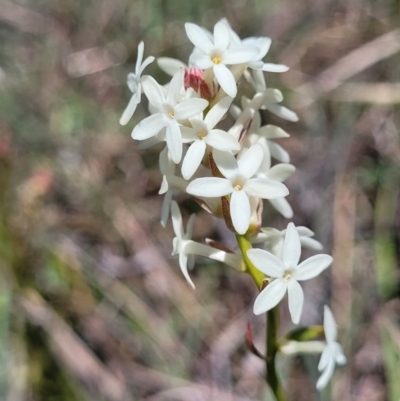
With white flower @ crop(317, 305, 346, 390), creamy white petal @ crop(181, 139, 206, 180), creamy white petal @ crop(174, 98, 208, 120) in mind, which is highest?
creamy white petal @ crop(174, 98, 208, 120)

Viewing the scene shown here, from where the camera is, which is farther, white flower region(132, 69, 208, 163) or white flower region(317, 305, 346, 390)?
white flower region(317, 305, 346, 390)

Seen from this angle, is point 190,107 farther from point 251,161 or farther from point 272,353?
point 272,353

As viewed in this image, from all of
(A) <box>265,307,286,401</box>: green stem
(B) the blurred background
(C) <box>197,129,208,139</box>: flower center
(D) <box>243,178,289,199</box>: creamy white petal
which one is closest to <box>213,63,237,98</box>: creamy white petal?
(C) <box>197,129,208,139</box>: flower center

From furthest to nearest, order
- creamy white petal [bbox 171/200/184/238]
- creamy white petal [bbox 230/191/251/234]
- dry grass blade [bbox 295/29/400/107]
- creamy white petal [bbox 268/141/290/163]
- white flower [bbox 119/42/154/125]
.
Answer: dry grass blade [bbox 295/29/400/107], creamy white petal [bbox 268/141/290/163], creamy white petal [bbox 171/200/184/238], white flower [bbox 119/42/154/125], creamy white petal [bbox 230/191/251/234]

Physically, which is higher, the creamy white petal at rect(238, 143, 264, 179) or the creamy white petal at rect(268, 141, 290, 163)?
the creamy white petal at rect(238, 143, 264, 179)

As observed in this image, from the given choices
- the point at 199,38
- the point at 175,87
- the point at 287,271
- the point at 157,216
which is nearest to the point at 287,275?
the point at 287,271

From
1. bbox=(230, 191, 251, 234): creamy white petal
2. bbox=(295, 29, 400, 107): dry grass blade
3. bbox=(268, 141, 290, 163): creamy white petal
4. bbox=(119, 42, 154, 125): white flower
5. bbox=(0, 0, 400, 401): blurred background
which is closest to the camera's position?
bbox=(230, 191, 251, 234): creamy white petal

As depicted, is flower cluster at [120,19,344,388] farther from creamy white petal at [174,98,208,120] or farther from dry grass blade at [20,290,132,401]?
dry grass blade at [20,290,132,401]

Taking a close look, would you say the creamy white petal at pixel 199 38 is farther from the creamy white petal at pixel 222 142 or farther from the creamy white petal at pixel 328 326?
the creamy white petal at pixel 328 326
